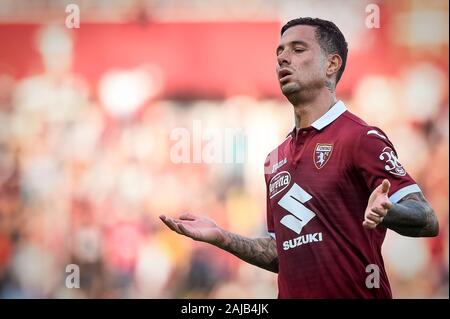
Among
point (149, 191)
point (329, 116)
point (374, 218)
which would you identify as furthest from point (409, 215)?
point (149, 191)

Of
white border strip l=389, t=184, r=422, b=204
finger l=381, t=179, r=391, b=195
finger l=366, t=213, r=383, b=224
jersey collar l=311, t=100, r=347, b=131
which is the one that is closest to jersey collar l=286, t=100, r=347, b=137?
jersey collar l=311, t=100, r=347, b=131

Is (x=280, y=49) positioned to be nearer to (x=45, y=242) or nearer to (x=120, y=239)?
(x=120, y=239)

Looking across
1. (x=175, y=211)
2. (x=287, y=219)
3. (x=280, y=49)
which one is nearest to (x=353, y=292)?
(x=287, y=219)

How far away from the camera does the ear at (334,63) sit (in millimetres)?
3357

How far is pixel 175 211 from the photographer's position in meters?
5.18

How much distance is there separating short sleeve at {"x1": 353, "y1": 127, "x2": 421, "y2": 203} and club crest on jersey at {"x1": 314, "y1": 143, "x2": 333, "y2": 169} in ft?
0.50

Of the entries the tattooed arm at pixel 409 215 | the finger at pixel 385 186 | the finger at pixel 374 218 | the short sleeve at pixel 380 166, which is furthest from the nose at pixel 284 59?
the finger at pixel 374 218

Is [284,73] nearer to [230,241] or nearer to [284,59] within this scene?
[284,59]

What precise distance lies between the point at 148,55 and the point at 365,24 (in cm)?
165

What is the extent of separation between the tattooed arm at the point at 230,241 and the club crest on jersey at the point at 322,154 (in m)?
0.55

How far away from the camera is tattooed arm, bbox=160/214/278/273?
3077 mm
